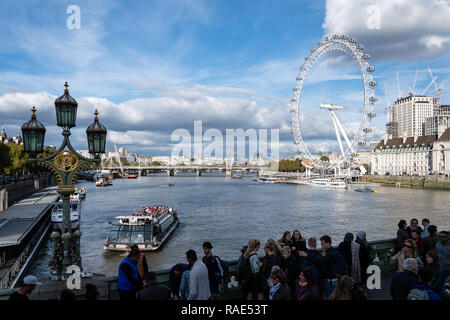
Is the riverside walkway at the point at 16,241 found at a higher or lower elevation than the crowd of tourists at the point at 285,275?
lower

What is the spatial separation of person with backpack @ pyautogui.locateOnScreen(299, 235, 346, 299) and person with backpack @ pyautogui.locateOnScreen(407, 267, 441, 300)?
1.35 meters

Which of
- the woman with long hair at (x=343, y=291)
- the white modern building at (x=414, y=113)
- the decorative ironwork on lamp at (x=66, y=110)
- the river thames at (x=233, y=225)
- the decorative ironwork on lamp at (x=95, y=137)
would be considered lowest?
the river thames at (x=233, y=225)

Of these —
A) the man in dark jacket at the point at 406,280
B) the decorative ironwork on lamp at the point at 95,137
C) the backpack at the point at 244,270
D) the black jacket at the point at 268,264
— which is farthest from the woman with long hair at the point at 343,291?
the decorative ironwork on lamp at the point at 95,137

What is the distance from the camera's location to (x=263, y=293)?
15.6ft

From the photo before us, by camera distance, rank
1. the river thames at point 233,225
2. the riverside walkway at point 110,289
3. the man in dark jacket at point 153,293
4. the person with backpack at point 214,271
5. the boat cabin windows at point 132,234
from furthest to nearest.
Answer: the boat cabin windows at point 132,234
the river thames at point 233,225
the person with backpack at point 214,271
the riverside walkway at point 110,289
the man in dark jacket at point 153,293

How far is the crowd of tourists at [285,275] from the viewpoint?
430 cm

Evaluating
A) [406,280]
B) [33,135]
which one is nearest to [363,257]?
[406,280]

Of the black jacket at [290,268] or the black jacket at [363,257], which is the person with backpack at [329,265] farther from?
the black jacket at [363,257]

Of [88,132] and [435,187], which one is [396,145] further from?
[88,132]

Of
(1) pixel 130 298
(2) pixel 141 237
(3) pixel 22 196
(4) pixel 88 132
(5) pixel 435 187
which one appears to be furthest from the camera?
(5) pixel 435 187

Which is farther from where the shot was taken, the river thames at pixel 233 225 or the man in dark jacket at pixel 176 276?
the river thames at pixel 233 225
